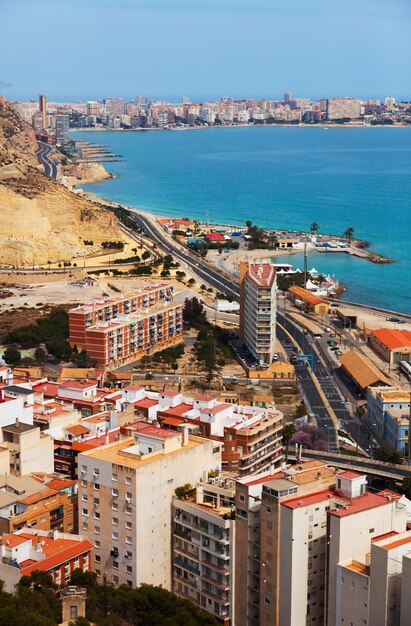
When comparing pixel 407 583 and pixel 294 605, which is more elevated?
pixel 407 583

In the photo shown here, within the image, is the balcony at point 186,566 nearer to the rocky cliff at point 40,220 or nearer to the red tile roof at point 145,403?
the red tile roof at point 145,403

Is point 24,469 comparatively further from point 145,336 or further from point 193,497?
point 145,336

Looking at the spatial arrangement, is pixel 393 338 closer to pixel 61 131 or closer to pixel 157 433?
pixel 157 433

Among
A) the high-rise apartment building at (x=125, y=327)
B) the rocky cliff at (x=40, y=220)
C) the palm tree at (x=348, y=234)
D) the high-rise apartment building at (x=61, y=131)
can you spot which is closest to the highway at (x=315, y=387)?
the high-rise apartment building at (x=125, y=327)

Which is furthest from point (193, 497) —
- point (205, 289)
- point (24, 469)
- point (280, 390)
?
point (205, 289)

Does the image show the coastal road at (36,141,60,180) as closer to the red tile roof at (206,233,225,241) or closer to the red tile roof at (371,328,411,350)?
the red tile roof at (206,233,225,241)

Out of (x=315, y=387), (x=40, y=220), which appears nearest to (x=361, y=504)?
(x=315, y=387)
